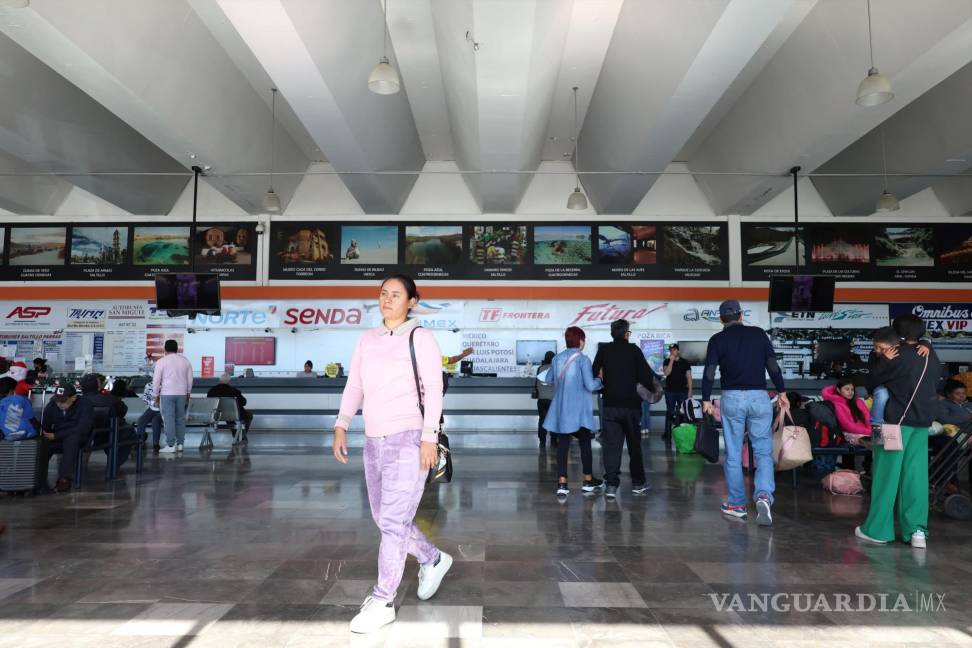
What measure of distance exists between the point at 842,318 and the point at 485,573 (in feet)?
34.6

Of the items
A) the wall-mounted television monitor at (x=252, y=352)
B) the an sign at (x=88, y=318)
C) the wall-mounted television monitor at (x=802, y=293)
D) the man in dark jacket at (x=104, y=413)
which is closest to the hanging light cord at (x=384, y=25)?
the man in dark jacket at (x=104, y=413)

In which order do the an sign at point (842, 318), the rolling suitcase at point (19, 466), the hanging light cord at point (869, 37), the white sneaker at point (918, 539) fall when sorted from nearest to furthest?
the white sneaker at point (918, 539), the rolling suitcase at point (19, 466), the hanging light cord at point (869, 37), the an sign at point (842, 318)

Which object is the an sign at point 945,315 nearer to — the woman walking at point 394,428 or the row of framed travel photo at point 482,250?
the row of framed travel photo at point 482,250

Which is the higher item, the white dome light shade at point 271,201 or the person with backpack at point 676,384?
the white dome light shade at point 271,201

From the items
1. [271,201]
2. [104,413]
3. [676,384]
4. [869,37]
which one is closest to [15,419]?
[104,413]

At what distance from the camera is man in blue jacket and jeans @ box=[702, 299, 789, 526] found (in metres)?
4.09

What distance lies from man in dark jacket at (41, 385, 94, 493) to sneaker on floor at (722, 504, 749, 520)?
17.4 ft

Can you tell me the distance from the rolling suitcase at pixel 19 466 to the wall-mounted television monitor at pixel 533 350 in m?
7.54

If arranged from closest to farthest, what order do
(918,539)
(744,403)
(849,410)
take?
(918,539)
(744,403)
(849,410)

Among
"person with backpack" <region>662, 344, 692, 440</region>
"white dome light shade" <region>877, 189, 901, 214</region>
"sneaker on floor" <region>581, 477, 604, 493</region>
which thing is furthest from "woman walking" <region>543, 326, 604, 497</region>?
"white dome light shade" <region>877, 189, 901, 214</region>

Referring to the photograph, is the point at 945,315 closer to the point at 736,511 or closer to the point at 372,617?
the point at 736,511

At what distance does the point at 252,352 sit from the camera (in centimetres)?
1106

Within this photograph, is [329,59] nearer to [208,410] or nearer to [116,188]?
[208,410]

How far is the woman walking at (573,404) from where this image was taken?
4895 mm
